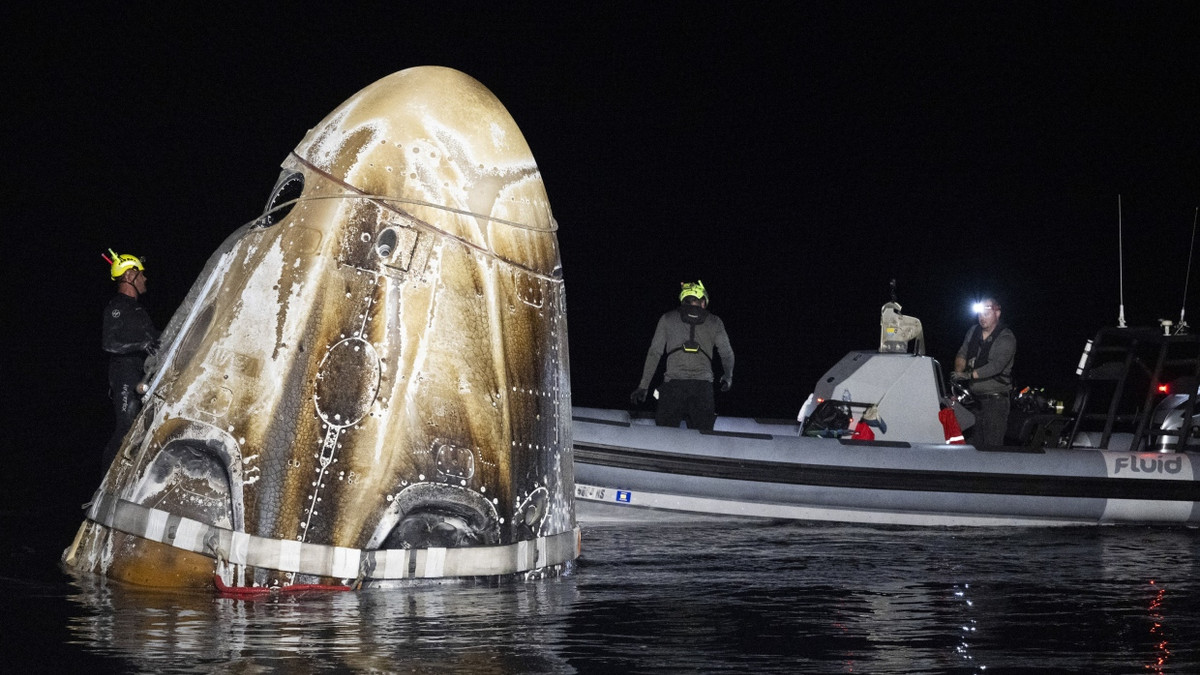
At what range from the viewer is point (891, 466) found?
31.2 feet

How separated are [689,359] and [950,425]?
2.01 m

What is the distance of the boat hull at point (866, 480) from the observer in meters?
9.13

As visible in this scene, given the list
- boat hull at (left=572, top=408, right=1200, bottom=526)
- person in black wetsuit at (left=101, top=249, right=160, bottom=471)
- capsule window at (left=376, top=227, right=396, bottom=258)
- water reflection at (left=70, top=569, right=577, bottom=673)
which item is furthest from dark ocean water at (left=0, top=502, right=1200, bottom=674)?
boat hull at (left=572, top=408, right=1200, bottom=526)

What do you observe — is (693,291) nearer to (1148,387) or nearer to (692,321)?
(692,321)

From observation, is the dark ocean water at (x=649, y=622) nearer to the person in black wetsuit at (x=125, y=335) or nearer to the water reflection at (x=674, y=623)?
the water reflection at (x=674, y=623)

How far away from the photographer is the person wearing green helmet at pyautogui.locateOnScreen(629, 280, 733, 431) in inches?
375

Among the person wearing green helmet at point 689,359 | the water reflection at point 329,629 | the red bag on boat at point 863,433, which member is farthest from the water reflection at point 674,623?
the red bag on boat at point 863,433

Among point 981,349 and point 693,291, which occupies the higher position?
point 693,291

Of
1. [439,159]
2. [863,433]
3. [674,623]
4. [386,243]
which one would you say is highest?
[439,159]

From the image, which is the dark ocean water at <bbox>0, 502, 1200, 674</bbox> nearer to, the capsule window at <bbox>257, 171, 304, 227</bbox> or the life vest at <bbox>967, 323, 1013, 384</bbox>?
the capsule window at <bbox>257, 171, 304, 227</bbox>

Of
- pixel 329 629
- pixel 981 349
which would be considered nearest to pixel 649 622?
pixel 329 629

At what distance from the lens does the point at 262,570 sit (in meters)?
4.70

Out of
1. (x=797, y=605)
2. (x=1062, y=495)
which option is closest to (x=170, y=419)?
(x=797, y=605)

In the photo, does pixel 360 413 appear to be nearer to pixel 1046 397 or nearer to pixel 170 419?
pixel 170 419
